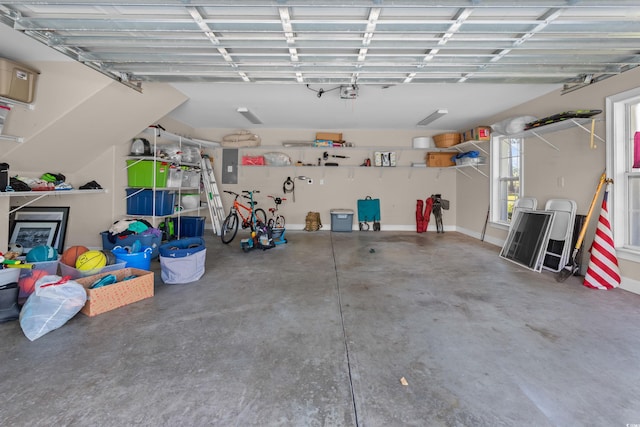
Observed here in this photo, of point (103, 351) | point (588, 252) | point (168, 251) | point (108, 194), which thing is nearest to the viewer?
point (103, 351)

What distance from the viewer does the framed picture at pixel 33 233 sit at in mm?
3907

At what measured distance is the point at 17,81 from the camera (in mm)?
2723

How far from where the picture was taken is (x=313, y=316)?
2.42m

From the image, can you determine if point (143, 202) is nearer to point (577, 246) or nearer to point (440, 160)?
point (577, 246)

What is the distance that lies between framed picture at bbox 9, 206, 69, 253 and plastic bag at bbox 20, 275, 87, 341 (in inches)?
95.8

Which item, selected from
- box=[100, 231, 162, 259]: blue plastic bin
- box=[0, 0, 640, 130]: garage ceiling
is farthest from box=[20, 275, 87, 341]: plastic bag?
box=[0, 0, 640, 130]: garage ceiling

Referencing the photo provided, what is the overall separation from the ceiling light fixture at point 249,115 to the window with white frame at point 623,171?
5221 mm

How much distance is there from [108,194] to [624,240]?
691cm

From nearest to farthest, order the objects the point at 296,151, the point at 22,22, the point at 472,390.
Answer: the point at 472,390 < the point at 22,22 < the point at 296,151

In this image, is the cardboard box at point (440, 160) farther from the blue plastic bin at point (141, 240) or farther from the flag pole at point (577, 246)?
the blue plastic bin at point (141, 240)

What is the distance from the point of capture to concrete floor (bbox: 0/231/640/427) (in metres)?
1.37

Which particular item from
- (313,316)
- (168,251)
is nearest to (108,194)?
(168,251)

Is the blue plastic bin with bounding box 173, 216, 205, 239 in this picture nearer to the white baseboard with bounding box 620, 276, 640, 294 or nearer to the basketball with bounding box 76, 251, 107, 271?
the basketball with bounding box 76, 251, 107, 271

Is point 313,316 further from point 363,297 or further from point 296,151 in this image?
point 296,151
